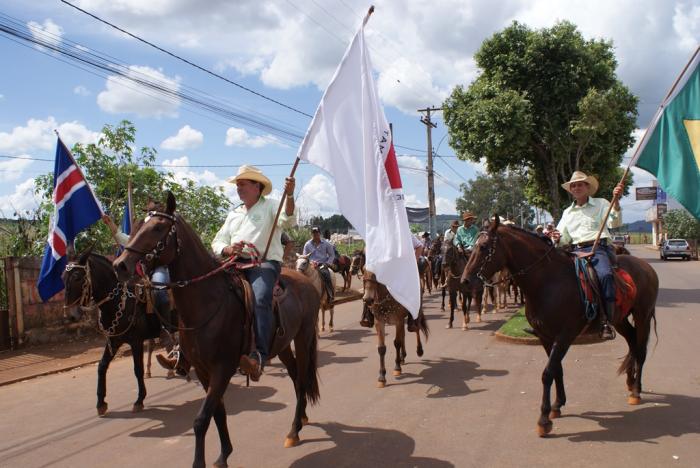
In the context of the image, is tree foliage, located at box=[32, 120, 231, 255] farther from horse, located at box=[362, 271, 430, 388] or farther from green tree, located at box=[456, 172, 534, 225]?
green tree, located at box=[456, 172, 534, 225]

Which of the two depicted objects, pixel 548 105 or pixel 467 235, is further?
pixel 548 105

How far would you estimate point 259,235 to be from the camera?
5184 millimetres

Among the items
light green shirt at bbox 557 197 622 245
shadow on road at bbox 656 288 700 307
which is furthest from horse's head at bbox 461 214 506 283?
shadow on road at bbox 656 288 700 307

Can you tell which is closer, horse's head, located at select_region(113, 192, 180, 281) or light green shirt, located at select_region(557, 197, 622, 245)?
horse's head, located at select_region(113, 192, 180, 281)

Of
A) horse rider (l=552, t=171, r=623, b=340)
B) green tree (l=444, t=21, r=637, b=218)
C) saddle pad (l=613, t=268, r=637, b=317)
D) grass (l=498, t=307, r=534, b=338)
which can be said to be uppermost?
green tree (l=444, t=21, r=637, b=218)

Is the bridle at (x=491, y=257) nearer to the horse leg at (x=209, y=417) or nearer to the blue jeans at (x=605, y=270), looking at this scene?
the blue jeans at (x=605, y=270)

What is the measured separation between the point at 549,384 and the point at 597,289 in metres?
1.29

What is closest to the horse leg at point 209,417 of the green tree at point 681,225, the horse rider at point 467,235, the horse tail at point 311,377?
the horse tail at point 311,377

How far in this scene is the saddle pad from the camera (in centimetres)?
601

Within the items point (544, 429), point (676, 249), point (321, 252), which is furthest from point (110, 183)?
point (676, 249)

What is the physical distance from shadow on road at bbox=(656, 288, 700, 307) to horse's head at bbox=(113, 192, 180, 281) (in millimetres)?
14266

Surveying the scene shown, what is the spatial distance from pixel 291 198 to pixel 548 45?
14.7 m

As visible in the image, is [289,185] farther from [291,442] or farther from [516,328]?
[516,328]

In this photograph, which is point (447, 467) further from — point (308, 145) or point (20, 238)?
point (20, 238)
